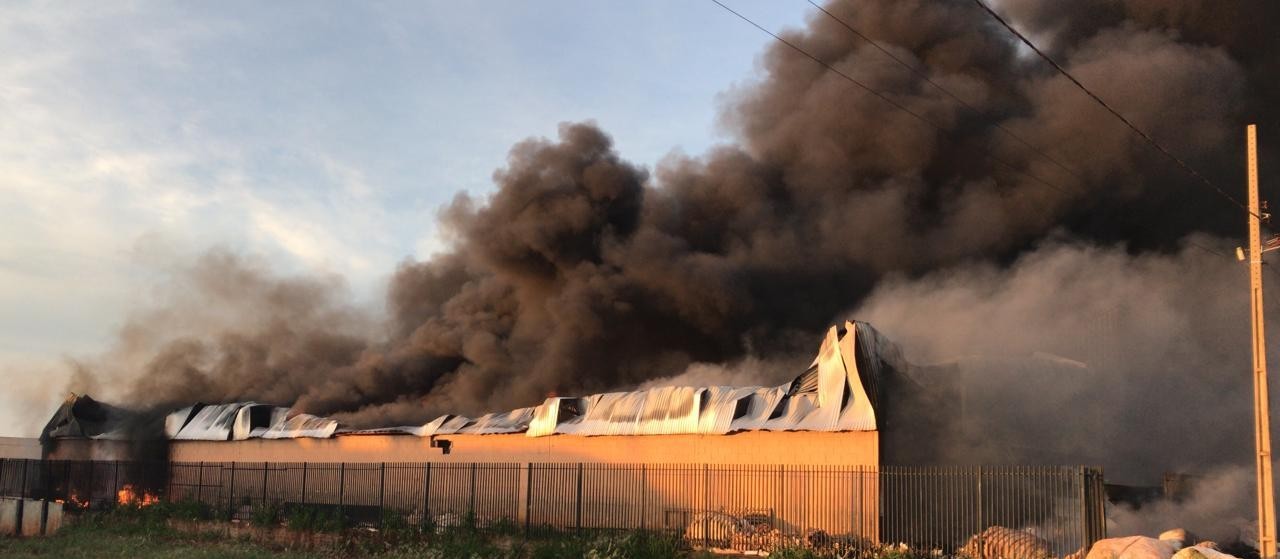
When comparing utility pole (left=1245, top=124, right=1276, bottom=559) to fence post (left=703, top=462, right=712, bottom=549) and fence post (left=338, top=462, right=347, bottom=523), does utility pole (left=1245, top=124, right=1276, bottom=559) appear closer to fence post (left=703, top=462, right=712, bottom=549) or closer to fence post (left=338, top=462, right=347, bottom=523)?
fence post (left=703, top=462, right=712, bottom=549)

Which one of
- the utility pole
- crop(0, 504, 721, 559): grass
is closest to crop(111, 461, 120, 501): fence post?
crop(0, 504, 721, 559): grass

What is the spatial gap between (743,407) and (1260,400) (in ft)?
32.5

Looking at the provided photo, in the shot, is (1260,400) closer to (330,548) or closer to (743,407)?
(743,407)

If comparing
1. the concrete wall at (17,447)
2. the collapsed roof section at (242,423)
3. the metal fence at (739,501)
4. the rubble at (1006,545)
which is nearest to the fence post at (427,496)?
the metal fence at (739,501)

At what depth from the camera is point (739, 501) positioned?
2195 centimetres

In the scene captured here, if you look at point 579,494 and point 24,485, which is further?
point 24,485

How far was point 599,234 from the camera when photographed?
129ft

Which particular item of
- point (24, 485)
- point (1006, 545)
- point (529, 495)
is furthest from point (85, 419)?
point (1006, 545)

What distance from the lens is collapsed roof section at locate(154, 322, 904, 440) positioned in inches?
831

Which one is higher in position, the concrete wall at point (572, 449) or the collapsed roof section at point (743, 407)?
the collapsed roof section at point (743, 407)

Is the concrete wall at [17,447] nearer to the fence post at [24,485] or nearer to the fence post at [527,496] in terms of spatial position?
the fence post at [24,485]

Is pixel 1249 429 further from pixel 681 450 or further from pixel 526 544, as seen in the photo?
pixel 526 544

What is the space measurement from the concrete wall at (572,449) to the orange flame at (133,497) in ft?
7.11

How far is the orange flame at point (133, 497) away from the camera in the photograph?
103ft
